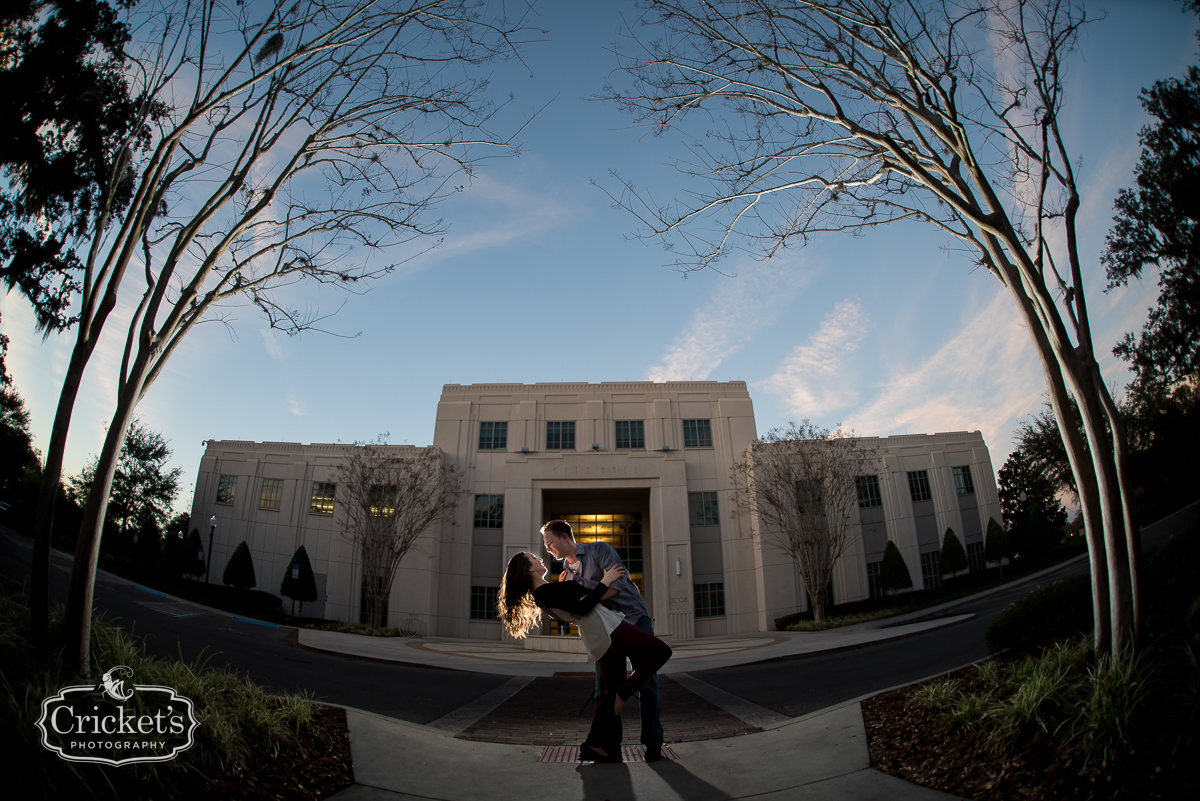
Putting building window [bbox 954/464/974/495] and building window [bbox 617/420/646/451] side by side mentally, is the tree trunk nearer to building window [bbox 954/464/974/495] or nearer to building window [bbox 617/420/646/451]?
building window [bbox 617/420/646/451]

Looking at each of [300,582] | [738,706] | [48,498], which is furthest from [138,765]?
[300,582]

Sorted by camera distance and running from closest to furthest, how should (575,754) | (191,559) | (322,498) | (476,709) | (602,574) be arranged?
1. (602,574)
2. (575,754)
3. (476,709)
4. (191,559)
5. (322,498)

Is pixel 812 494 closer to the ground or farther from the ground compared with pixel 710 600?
farther from the ground

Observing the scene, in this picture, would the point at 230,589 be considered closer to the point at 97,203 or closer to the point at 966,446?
the point at 97,203

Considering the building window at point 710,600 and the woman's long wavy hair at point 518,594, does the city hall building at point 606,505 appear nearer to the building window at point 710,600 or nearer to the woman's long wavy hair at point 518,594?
the building window at point 710,600

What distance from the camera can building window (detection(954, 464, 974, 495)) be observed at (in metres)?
26.5

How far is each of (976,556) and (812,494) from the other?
1097cm

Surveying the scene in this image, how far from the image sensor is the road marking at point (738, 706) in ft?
17.6

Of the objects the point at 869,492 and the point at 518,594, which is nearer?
the point at 518,594

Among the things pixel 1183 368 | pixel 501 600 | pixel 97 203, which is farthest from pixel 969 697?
pixel 1183 368

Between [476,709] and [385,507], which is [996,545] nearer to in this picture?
[385,507]

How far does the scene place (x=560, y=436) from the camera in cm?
2741

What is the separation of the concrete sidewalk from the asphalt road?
1132mm

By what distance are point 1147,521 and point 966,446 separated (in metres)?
6.70
